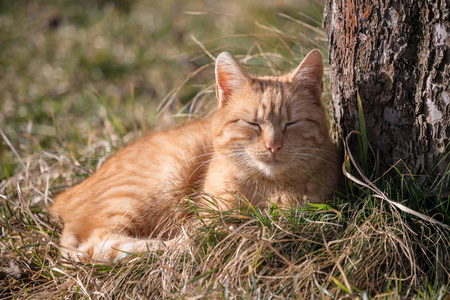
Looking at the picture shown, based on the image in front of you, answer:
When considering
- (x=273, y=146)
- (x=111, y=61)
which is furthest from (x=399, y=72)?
(x=111, y=61)

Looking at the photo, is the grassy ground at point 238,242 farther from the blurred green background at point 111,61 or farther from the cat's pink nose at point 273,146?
the cat's pink nose at point 273,146

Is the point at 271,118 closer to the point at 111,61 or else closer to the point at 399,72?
the point at 399,72

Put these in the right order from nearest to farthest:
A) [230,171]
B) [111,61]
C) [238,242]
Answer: [238,242], [230,171], [111,61]

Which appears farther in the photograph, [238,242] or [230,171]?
[230,171]

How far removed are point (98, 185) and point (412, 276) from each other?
74.8 inches

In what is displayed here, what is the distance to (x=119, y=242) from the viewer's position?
265cm

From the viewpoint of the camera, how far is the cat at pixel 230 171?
2547 mm

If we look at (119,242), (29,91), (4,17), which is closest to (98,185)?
(119,242)

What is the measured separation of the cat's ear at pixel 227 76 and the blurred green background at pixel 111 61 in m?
0.99

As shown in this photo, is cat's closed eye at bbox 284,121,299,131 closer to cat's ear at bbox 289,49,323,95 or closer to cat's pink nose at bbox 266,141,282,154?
cat's pink nose at bbox 266,141,282,154

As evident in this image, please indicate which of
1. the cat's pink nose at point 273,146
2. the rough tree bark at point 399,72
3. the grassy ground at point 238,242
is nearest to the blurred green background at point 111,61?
the grassy ground at point 238,242

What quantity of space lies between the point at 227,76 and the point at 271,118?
39 centimetres

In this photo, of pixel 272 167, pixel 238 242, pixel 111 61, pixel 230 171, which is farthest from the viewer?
pixel 111 61

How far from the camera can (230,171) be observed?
2646mm
